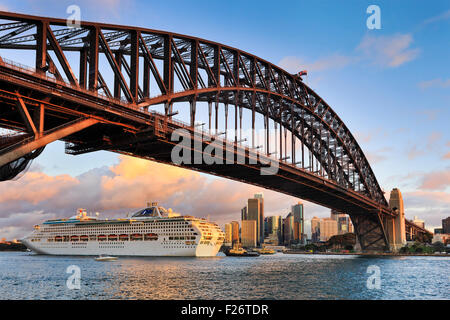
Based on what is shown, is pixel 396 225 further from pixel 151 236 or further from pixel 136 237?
pixel 136 237

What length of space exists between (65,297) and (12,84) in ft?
48.9

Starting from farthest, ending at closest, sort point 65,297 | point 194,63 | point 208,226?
point 208,226 < point 194,63 < point 65,297

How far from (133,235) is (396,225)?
66.3 m

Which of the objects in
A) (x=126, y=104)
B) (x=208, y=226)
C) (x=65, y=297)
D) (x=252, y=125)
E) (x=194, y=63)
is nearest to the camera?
(x=65, y=297)

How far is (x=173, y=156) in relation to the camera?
53156 millimetres

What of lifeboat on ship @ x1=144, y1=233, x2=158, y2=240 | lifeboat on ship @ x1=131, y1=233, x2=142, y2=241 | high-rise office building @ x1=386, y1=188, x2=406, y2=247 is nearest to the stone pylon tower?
high-rise office building @ x1=386, y1=188, x2=406, y2=247

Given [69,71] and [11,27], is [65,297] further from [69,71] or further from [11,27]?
[11,27]

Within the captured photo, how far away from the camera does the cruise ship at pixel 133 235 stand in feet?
343

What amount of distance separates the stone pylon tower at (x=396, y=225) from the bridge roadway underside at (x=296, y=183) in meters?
2.08

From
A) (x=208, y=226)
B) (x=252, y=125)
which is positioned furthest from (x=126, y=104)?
(x=208, y=226)

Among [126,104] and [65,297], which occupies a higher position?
[126,104]

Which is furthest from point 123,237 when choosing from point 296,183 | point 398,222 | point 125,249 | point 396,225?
point 398,222

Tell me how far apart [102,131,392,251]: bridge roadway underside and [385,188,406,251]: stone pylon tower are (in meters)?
2.08

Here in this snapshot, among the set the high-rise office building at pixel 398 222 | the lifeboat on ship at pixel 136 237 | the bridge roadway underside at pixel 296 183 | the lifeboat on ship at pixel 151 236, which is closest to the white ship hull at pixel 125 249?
the lifeboat on ship at pixel 136 237
